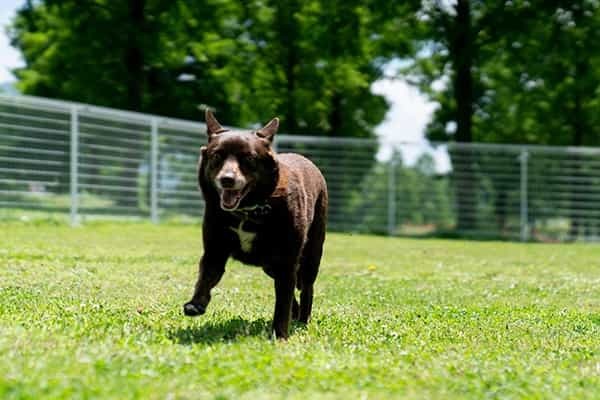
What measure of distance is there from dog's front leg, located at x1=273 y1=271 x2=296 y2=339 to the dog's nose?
720mm

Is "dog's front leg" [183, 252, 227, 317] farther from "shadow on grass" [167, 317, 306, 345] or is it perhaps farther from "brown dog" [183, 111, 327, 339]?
"shadow on grass" [167, 317, 306, 345]

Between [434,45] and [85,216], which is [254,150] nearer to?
[85,216]

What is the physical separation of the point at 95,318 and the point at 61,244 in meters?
6.75

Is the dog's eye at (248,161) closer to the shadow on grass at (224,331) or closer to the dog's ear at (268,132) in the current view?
the dog's ear at (268,132)

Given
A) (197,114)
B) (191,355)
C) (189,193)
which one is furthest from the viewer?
(197,114)

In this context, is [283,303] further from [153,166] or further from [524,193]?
[524,193]

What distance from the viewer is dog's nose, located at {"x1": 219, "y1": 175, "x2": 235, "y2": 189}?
445cm

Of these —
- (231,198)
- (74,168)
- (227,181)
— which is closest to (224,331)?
(231,198)

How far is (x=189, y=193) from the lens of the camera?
2161 cm

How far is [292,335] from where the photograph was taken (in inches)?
192

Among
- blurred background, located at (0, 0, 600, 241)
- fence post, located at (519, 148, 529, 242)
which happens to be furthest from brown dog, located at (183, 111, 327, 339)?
fence post, located at (519, 148, 529, 242)

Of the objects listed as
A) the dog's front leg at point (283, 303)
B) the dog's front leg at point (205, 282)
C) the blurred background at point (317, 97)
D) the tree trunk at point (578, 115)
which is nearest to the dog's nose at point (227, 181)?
the dog's front leg at point (205, 282)

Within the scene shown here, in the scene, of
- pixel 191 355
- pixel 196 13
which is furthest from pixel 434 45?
→ pixel 191 355

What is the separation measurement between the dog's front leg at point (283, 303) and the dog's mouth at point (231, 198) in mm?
571
